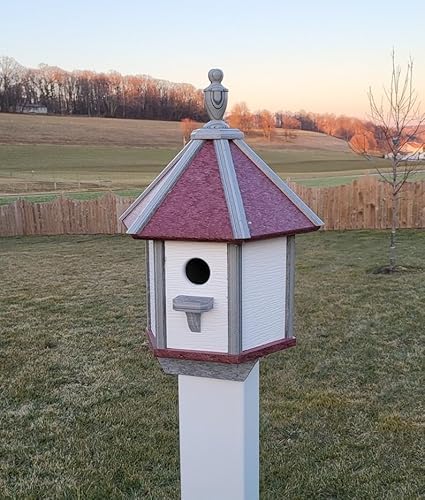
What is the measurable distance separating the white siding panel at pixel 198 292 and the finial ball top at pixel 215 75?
580 millimetres

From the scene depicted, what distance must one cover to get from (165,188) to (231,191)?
9.0 inches

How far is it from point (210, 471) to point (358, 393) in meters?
3.24

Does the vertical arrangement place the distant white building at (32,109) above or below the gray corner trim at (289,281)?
above

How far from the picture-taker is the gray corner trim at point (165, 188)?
182cm

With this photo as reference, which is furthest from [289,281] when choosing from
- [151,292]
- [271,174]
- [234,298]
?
[151,292]

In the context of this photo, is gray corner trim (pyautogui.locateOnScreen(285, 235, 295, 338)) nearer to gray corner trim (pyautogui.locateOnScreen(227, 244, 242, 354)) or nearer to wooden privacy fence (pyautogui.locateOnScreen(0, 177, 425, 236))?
gray corner trim (pyautogui.locateOnScreen(227, 244, 242, 354))

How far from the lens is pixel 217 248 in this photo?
186cm

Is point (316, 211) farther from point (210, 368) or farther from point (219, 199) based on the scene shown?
point (219, 199)

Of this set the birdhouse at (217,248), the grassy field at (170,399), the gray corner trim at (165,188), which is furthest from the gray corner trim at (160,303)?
the grassy field at (170,399)

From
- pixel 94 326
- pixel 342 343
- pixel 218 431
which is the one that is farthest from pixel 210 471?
pixel 94 326

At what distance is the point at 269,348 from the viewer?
2031 mm

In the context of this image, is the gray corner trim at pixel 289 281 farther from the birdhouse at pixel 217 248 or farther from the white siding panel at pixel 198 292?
the white siding panel at pixel 198 292

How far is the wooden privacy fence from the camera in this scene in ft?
53.7

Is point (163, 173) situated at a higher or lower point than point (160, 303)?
higher
